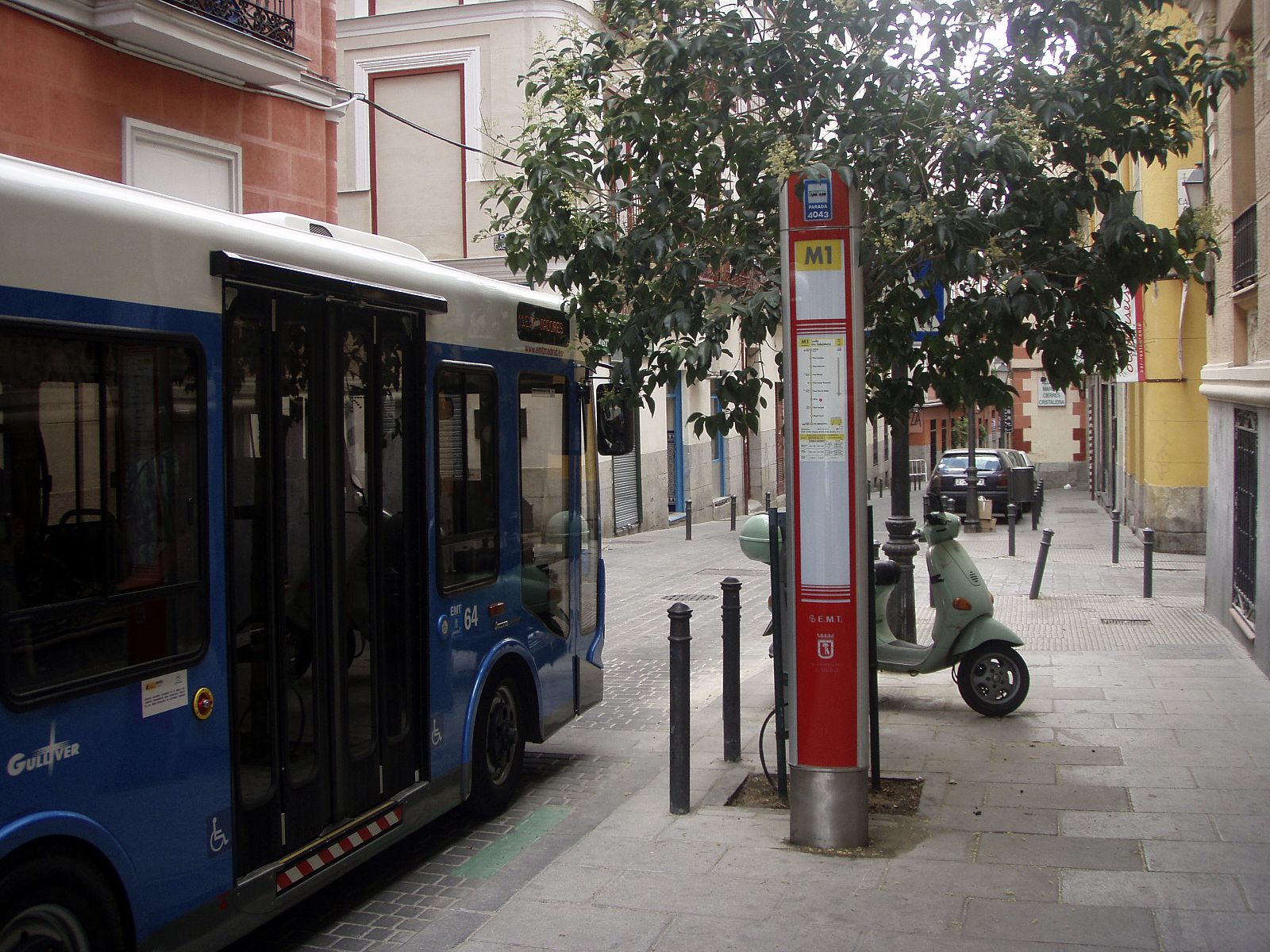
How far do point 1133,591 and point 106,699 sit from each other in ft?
47.0

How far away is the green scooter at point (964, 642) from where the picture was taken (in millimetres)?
8703

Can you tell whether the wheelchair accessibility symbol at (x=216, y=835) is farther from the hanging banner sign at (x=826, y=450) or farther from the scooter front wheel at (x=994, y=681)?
the scooter front wheel at (x=994, y=681)

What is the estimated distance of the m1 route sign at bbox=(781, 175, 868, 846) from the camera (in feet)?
19.2

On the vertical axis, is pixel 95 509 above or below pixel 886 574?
above

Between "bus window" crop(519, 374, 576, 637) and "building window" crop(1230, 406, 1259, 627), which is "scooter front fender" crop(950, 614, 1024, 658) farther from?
"building window" crop(1230, 406, 1259, 627)

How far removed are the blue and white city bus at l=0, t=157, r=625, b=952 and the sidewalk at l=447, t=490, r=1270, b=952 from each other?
0.99 meters

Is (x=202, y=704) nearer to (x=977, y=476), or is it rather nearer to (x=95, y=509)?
(x=95, y=509)

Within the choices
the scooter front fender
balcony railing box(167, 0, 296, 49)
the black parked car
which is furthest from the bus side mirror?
the black parked car

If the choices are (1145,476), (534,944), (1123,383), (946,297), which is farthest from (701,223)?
(1123,383)

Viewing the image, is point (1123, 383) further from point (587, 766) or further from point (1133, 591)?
point (587, 766)

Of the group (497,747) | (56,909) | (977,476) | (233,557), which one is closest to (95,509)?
(233,557)

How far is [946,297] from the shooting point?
8266 millimetres

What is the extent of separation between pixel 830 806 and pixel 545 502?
8.49 feet

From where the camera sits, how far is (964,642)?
8703 millimetres
